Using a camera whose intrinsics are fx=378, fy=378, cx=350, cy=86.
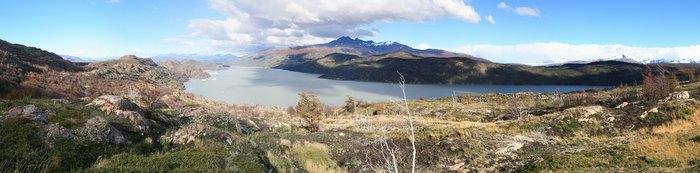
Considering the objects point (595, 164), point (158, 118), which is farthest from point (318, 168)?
point (595, 164)

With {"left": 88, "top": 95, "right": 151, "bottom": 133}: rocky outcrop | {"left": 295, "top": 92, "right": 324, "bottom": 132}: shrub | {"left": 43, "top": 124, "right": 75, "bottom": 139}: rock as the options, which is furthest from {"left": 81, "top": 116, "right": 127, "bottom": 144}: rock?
{"left": 295, "top": 92, "right": 324, "bottom": 132}: shrub

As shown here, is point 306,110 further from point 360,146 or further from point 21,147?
point 21,147

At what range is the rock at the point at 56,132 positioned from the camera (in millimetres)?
17513

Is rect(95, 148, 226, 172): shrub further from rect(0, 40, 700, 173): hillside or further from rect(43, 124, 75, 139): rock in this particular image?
rect(43, 124, 75, 139): rock

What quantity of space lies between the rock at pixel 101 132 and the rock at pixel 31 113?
1.91 m

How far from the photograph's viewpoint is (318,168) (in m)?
24.4

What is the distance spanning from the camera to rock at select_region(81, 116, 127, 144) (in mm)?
19016

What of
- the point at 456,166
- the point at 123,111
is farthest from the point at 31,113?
the point at 456,166

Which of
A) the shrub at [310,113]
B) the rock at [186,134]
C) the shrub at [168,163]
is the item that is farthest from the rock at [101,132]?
the shrub at [310,113]

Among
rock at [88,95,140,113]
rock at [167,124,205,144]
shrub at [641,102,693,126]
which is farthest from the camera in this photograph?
shrub at [641,102,693,126]

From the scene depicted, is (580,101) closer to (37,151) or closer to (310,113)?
(310,113)

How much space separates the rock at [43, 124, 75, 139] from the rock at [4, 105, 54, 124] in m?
1.04

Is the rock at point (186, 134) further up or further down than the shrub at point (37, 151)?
further down

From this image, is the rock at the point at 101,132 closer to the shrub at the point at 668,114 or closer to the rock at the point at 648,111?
the shrub at the point at 668,114
